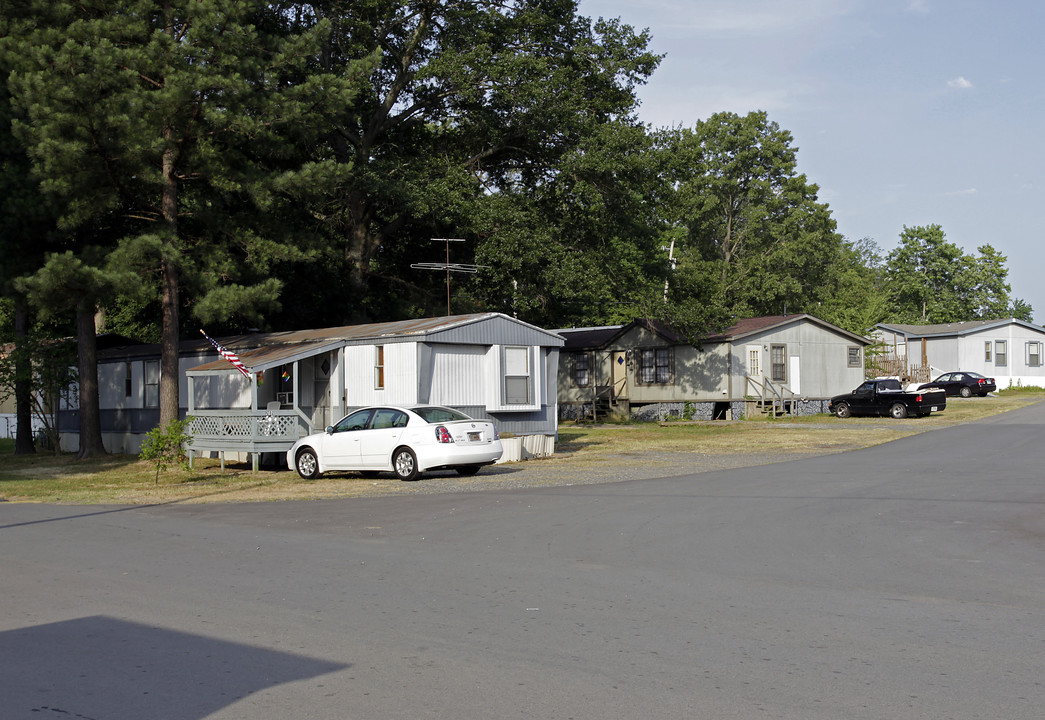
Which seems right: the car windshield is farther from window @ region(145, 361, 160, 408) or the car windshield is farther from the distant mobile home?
the distant mobile home

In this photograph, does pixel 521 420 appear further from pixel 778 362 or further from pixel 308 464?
pixel 778 362

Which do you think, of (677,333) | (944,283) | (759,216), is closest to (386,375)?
(677,333)

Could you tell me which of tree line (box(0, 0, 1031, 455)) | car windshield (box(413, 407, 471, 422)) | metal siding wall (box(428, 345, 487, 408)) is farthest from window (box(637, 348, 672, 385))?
car windshield (box(413, 407, 471, 422))

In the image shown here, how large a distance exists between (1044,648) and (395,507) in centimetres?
1059

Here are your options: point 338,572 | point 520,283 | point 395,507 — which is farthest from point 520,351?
point 338,572

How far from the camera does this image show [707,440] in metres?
30.5

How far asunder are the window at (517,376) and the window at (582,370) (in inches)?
754

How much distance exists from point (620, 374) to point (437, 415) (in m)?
25.7

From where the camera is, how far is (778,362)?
43438 mm

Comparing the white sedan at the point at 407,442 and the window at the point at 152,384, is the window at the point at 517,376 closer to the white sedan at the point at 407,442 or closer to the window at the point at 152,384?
the white sedan at the point at 407,442

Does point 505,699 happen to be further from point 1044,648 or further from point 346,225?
point 346,225

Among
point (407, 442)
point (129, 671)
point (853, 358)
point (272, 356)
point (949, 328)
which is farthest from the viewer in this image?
point (949, 328)

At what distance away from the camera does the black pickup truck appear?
39469mm

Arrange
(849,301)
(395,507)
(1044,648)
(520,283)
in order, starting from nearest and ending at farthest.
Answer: (1044,648) < (395,507) < (520,283) < (849,301)
